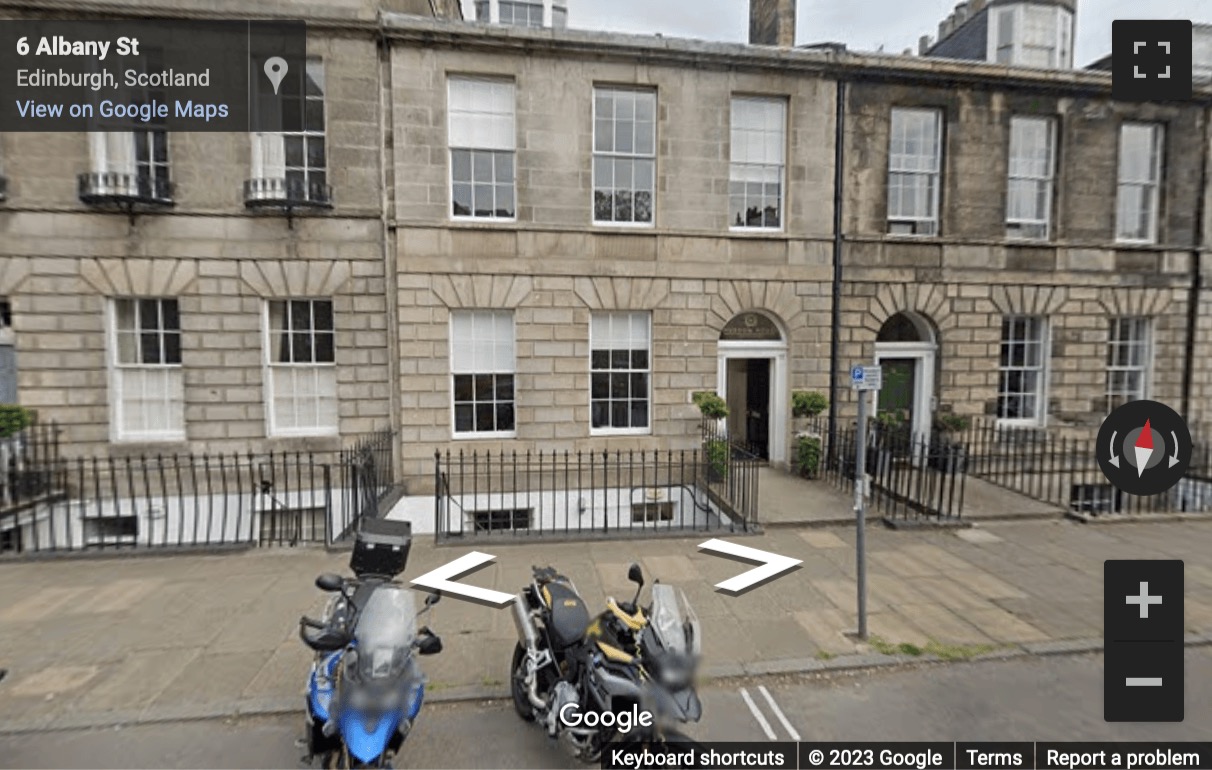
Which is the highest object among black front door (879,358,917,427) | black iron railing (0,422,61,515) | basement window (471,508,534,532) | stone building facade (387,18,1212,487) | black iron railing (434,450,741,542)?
stone building facade (387,18,1212,487)

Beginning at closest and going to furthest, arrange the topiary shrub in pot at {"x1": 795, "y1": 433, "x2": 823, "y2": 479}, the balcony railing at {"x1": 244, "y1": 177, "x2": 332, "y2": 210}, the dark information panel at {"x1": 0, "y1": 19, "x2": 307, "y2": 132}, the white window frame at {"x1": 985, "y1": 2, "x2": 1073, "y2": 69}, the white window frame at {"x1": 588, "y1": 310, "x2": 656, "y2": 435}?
the dark information panel at {"x1": 0, "y1": 19, "x2": 307, "y2": 132} < the balcony railing at {"x1": 244, "y1": 177, "x2": 332, "y2": 210} < the topiary shrub in pot at {"x1": 795, "y1": 433, "x2": 823, "y2": 479} < the white window frame at {"x1": 588, "y1": 310, "x2": 656, "y2": 435} < the white window frame at {"x1": 985, "y1": 2, "x2": 1073, "y2": 69}

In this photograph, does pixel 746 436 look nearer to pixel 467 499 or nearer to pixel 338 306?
pixel 467 499

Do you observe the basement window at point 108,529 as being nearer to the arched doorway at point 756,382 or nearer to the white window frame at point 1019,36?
the arched doorway at point 756,382

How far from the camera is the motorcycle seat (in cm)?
350

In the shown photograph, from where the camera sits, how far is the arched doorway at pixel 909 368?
11938 millimetres

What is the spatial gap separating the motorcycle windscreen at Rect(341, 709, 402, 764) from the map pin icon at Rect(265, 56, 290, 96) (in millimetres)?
10399

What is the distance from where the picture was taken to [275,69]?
31.6 ft

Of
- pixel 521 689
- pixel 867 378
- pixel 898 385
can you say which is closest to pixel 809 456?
pixel 898 385

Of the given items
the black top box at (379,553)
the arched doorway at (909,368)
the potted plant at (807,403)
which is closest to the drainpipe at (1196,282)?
the arched doorway at (909,368)

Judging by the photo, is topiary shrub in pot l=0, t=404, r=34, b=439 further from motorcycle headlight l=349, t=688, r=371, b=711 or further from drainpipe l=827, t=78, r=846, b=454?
drainpipe l=827, t=78, r=846, b=454

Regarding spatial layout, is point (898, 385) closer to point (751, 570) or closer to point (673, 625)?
point (751, 570)

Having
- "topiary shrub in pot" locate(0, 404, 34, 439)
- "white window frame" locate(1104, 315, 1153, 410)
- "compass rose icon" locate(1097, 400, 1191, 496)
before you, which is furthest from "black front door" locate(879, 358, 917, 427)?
"topiary shrub in pot" locate(0, 404, 34, 439)

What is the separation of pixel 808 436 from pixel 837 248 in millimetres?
3736

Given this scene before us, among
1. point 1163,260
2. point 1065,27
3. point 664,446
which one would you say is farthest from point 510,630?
point 1065,27
